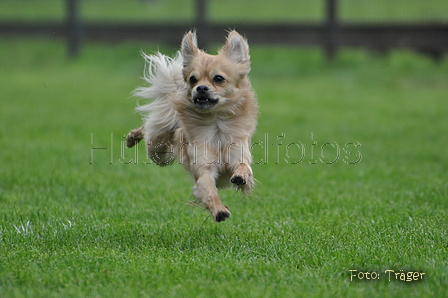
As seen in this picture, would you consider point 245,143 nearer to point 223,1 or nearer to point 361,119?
point 361,119

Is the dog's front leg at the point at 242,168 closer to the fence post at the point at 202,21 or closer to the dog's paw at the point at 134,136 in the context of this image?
the dog's paw at the point at 134,136

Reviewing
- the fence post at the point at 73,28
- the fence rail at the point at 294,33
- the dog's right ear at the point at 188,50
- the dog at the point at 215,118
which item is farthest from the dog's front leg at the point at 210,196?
the fence post at the point at 73,28

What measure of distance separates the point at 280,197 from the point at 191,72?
2090 millimetres

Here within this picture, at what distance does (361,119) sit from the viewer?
39.9 ft

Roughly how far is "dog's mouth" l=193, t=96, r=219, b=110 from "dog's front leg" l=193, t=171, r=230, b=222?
0.49 metres

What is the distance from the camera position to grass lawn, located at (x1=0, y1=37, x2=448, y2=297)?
12.1 ft

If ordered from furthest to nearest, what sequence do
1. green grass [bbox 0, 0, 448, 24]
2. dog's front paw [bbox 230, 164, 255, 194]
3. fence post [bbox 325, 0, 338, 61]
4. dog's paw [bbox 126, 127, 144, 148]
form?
green grass [bbox 0, 0, 448, 24] < fence post [bbox 325, 0, 338, 61] < dog's paw [bbox 126, 127, 144, 148] < dog's front paw [bbox 230, 164, 255, 194]

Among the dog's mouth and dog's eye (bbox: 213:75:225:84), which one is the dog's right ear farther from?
the dog's mouth

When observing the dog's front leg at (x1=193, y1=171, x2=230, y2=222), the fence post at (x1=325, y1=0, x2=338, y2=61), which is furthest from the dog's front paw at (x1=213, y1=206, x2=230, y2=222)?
the fence post at (x1=325, y1=0, x2=338, y2=61)

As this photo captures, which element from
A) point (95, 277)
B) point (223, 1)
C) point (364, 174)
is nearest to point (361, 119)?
point (364, 174)

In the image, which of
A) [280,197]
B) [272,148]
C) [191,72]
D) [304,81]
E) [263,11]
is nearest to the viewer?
[191,72]

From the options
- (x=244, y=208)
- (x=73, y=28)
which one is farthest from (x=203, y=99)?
(x=73, y=28)

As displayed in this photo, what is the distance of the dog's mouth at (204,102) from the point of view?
15.2 feet

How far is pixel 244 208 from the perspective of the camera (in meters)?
5.87
